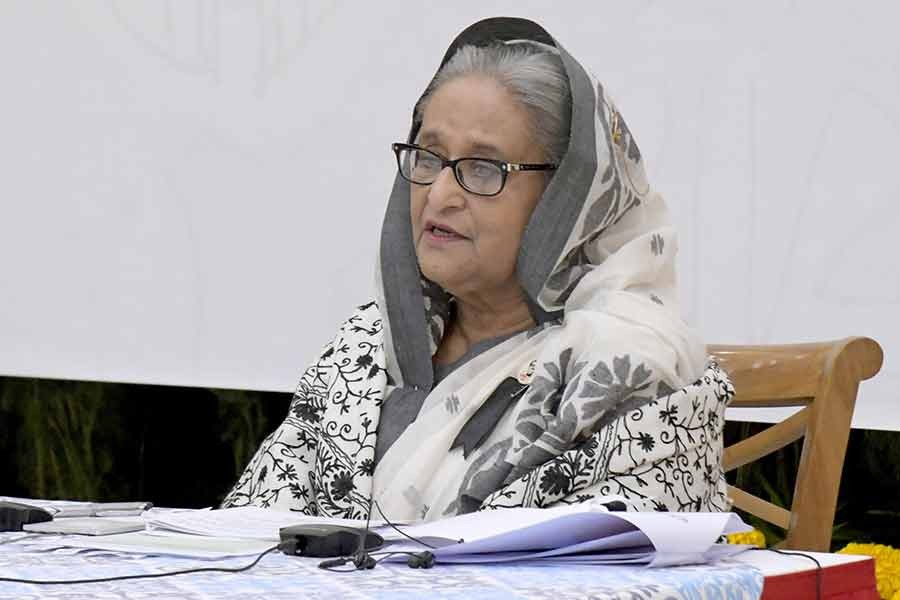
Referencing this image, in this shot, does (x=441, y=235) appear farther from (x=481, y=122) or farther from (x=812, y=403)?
(x=812, y=403)

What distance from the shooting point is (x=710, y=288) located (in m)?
2.82

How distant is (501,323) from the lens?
214 cm

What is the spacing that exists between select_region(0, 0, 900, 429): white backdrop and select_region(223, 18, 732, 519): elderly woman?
2.34 feet

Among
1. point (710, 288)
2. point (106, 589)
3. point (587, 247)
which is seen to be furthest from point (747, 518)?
point (106, 589)

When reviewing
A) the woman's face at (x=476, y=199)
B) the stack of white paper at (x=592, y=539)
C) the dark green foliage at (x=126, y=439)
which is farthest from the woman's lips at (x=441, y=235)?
the dark green foliage at (x=126, y=439)

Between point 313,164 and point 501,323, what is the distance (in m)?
1.29

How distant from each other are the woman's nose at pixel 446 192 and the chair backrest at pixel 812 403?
1.61 feet

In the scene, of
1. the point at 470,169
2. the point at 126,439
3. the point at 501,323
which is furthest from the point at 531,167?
the point at 126,439

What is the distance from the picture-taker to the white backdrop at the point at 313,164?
8.88 ft

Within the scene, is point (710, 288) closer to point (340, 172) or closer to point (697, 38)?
point (697, 38)

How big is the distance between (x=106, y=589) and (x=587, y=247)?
3.99 ft

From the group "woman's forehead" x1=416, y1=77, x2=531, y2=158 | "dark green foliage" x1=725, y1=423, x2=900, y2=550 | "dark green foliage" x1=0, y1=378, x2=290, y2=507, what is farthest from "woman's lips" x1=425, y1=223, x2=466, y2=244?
"dark green foliage" x1=0, y1=378, x2=290, y2=507

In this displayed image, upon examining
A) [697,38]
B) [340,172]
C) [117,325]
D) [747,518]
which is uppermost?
[697,38]

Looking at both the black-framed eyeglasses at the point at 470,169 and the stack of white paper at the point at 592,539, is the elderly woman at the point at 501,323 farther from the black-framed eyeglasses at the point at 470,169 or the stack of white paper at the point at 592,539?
the stack of white paper at the point at 592,539
